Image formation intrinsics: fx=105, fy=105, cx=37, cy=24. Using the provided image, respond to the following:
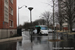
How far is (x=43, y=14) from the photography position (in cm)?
5534

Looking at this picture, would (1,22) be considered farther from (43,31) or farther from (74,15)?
(74,15)

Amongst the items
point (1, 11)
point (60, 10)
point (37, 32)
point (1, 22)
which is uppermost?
point (60, 10)

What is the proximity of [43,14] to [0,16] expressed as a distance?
40.3 metres

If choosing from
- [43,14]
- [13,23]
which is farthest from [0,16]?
[43,14]

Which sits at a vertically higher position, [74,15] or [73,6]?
[73,6]

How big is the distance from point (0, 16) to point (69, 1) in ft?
49.2

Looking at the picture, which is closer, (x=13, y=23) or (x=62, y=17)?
(x=13, y=23)

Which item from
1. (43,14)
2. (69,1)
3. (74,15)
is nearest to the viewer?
(69,1)

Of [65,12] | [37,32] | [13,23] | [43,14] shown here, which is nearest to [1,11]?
[13,23]

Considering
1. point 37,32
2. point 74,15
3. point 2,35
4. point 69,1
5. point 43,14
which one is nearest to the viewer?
point 2,35

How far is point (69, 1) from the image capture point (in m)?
23.0

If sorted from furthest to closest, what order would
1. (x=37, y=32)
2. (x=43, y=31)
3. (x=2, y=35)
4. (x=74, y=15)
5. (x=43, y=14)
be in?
(x=43, y=14), (x=37, y=32), (x=43, y=31), (x=74, y=15), (x=2, y=35)

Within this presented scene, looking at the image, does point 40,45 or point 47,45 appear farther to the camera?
point 40,45

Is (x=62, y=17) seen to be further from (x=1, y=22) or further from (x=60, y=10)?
(x=1, y=22)
